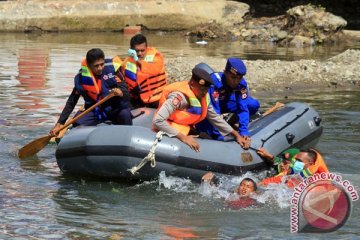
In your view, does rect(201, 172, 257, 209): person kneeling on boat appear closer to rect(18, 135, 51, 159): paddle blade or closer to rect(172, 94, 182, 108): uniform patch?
rect(172, 94, 182, 108): uniform patch

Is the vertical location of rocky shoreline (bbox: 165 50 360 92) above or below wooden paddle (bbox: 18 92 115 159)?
below

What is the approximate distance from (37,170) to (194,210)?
208cm

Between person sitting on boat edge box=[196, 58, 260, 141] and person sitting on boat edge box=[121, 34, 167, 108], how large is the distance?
0.86 metres

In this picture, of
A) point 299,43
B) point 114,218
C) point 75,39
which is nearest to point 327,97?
point 114,218

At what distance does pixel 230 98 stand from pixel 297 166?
116cm

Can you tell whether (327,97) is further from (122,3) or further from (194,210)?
(122,3)

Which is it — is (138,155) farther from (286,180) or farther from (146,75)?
(146,75)

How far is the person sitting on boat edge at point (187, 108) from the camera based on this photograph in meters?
7.09

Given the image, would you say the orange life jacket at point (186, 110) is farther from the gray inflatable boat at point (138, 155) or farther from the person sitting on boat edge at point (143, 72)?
the person sitting on boat edge at point (143, 72)

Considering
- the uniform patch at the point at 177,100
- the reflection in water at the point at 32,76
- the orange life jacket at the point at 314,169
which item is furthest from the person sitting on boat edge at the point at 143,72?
the reflection in water at the point at 32,76

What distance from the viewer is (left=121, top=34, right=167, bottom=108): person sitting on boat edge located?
8508mm

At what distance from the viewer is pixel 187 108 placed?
727 cm

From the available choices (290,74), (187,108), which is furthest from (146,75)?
(290,74)

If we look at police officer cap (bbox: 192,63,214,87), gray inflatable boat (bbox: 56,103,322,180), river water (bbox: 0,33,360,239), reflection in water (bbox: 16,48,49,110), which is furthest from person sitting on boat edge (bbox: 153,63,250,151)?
reflection in water (bbox: 16,48,49,110)
